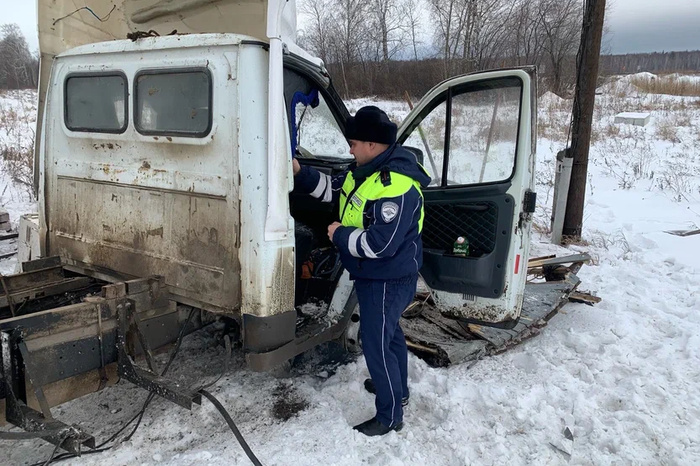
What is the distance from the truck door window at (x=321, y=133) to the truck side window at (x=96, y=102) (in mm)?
1333

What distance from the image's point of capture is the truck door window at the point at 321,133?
414 centimetres

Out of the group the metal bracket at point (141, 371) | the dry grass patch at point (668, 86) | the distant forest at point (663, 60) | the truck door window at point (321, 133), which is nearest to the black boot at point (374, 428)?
the metal bracket at point (141, 371)

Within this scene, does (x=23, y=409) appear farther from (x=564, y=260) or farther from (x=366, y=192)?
(x=564, y=260)

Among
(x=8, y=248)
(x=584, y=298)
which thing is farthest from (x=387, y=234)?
(x=8, y=248)

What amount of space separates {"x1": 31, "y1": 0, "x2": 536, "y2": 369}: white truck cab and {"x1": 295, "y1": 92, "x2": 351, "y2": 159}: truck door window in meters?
0.01

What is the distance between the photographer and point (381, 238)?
2.84 meters

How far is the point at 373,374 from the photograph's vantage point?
10.2ft

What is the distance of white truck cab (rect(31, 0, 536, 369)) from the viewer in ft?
9.25

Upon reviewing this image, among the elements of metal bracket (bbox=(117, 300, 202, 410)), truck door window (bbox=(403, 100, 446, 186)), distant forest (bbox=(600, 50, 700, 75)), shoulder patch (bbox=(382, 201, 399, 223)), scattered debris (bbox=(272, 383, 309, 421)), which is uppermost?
distant forest (bbox=(600, 50, 700, 75))

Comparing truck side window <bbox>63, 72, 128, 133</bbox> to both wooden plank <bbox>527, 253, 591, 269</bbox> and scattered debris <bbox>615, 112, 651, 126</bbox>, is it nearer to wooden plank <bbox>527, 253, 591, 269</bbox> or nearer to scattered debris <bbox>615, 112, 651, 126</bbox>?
wooden plank <bbox>527, 253, 591, 269</bbox>

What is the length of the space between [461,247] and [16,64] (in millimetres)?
52454

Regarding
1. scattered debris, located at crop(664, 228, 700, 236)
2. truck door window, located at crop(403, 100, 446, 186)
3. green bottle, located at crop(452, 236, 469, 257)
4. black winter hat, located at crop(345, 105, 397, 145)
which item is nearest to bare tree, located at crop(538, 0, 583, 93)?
scattered debris, located at crop(664, 228, 700, 236)

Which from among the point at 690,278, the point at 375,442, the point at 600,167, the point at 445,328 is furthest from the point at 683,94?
the point at 375,442

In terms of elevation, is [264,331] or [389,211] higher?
[389,211]
